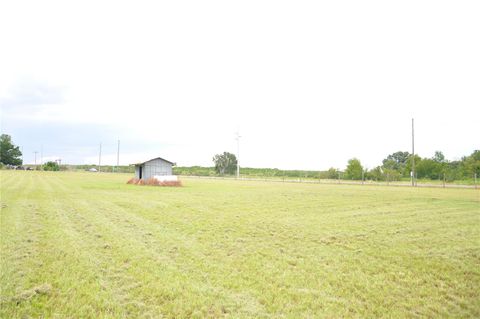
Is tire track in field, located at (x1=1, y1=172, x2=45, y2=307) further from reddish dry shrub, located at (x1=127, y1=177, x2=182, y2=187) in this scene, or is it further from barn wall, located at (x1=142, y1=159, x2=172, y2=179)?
barn wall, located at (x1=142, y1=159, x2=172, y2=179)

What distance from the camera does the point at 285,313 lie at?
391cm

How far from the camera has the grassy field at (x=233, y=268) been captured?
407 centimetres

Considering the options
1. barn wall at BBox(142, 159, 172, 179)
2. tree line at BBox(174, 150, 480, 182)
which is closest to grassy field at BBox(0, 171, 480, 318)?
barn wall at BBox(142, 159, 172, 179)

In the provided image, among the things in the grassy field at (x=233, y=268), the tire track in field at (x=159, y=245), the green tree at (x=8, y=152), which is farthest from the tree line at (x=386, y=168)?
the tire track in field at (x=159, y=245)

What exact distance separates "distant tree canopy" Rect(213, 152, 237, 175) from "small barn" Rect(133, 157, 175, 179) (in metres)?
61.0

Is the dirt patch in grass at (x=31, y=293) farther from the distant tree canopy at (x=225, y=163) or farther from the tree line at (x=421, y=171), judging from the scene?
the distant tree canopy at (x=225, y=163)

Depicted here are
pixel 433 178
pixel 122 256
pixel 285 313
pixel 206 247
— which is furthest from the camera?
pixel 433 178

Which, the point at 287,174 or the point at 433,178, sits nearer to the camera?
the point at 433,178

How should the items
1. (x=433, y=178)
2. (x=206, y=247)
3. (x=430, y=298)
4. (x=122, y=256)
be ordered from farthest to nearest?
(x=433, y=178), (x=206, y=247), (x=122, y=256), (x=430, y=298)

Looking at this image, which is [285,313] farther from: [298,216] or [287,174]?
[287,174]

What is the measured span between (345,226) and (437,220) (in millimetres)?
3975

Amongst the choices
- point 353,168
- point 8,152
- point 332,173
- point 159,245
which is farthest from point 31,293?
point 8,152

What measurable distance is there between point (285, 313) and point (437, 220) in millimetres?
9680

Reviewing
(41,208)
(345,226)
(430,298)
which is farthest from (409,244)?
(41,208)
